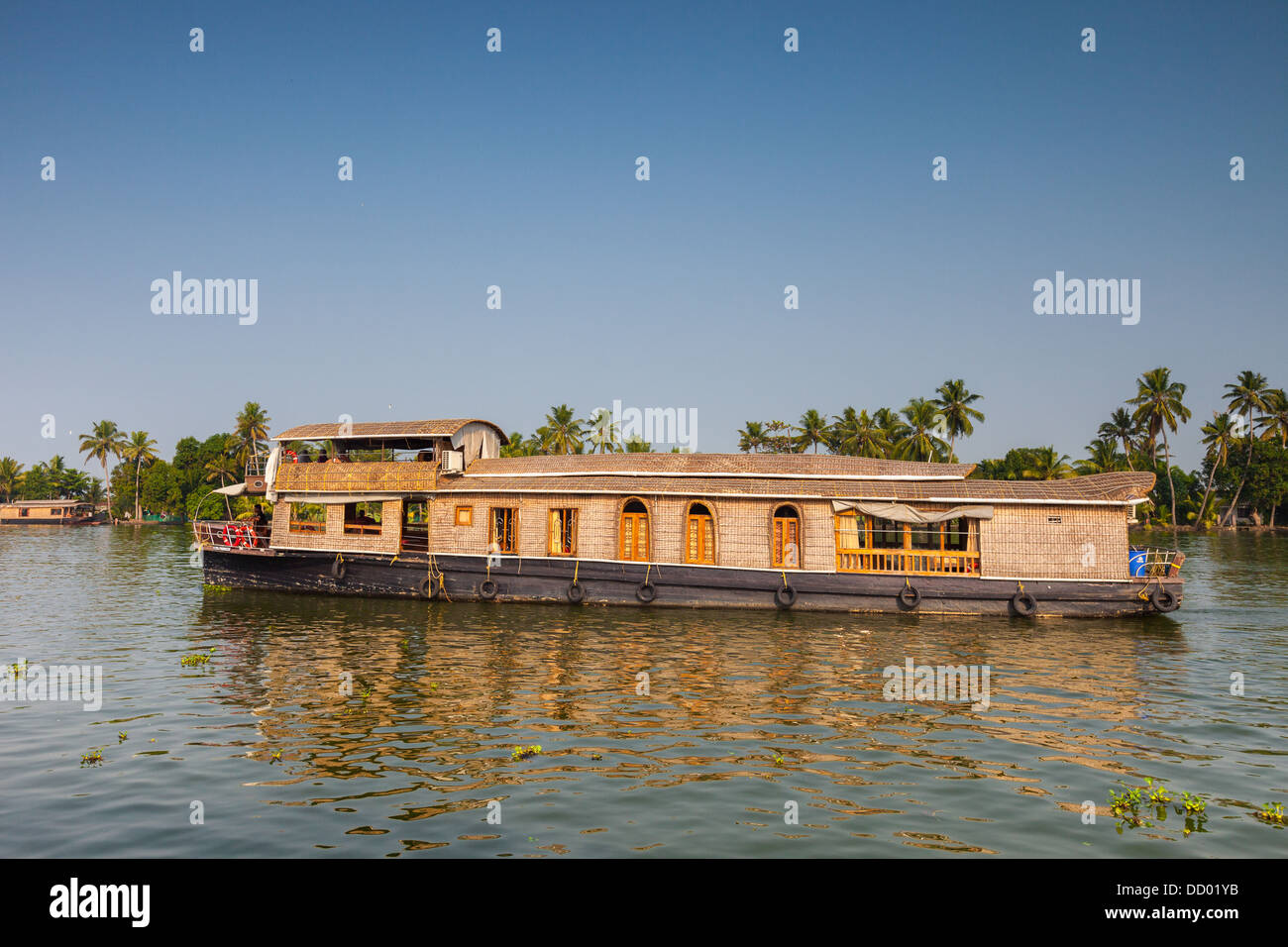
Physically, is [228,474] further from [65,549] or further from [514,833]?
[514,833]

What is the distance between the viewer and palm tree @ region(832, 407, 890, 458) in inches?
2739

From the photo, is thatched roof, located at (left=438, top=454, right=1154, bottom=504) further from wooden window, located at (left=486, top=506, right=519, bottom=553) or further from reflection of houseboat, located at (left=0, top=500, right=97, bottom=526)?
reflection of houseboat, located at (left=0, top=500, right=97, bottom=526)

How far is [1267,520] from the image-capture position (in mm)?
83688

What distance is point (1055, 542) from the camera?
21.5 meters

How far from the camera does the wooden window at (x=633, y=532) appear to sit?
2395 centimetres

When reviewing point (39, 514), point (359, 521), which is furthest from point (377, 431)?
point (39, 514)

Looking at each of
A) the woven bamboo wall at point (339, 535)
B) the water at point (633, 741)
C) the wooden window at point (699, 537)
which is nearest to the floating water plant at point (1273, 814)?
the water at point (633, 741)

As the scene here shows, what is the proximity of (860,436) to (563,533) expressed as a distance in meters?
50.2

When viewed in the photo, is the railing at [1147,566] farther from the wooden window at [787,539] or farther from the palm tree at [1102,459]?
the palm tree at [1102,459]

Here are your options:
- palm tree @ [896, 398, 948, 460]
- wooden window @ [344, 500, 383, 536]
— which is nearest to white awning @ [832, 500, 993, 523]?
wooden window @ [344, 500, 383, 536]

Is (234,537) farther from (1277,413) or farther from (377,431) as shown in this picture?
(1277,413)

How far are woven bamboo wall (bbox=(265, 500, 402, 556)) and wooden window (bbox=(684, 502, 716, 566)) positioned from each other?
918 cm
